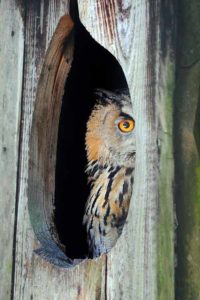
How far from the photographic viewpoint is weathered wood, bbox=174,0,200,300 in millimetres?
1325

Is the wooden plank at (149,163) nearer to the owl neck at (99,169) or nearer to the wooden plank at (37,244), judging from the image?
the wooden plank at (37,244)

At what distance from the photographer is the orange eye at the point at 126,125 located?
6.51ft

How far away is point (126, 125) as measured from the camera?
2.00 metres

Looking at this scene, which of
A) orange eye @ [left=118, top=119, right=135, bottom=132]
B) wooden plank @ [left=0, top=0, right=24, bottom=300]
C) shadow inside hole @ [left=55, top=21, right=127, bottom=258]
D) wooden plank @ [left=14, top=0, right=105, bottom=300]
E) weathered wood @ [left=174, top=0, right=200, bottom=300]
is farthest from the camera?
orange eye @ [left=118, top=119, right=135, bottom=132]

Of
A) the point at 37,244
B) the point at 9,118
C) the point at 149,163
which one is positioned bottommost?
the point at 37,244

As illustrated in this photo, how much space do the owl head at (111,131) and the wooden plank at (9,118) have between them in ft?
1.45

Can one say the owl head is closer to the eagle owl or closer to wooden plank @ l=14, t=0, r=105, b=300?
the eagle owl

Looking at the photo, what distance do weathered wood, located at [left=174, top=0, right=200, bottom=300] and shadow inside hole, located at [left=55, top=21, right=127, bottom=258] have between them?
402 mm

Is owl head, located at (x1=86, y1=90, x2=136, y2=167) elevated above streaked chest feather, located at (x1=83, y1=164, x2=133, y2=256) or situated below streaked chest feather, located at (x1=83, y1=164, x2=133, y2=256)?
above

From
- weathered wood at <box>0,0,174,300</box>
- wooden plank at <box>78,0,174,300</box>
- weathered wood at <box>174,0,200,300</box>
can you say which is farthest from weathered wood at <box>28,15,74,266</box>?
weathered wood at <box>174,0,200,300</box>

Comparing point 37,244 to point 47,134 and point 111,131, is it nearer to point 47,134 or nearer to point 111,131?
point 47,134

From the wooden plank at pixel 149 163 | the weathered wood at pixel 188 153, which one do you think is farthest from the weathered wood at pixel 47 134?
the weathered wood at pixel 188 153

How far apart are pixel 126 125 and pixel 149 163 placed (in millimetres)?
657

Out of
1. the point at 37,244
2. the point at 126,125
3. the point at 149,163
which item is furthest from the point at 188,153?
the point at 126,125
